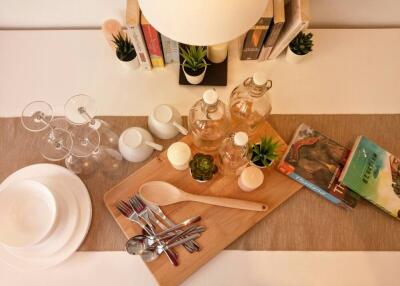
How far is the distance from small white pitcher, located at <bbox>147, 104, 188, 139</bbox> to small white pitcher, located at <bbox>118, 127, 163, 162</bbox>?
3 cm

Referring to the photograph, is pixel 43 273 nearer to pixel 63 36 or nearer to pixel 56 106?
pixel 56 106

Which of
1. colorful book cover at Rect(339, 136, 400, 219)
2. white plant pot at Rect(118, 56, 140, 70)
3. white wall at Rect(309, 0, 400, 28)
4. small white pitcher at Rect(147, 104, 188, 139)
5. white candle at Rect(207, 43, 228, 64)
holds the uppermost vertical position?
white wall at Rect(309, 0, 400, 28)

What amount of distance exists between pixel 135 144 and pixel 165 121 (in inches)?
3.3

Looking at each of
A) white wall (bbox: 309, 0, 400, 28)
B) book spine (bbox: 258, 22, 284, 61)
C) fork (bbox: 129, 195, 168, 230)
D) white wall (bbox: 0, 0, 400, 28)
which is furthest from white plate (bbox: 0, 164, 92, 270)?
white wall (bbox: 309, 0, 400, 28)

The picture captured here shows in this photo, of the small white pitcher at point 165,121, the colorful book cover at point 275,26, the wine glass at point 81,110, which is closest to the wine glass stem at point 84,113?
the wine glass at point 81,110

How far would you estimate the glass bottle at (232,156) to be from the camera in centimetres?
66

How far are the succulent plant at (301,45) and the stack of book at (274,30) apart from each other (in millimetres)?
37

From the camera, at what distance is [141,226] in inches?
27.4

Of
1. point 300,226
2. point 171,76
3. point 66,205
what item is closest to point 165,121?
point 171,76

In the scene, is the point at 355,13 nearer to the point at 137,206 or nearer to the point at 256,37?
the point at 256,37

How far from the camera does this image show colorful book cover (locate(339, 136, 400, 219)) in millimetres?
699

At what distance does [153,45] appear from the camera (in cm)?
74

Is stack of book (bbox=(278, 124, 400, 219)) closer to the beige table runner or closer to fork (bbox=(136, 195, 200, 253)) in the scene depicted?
the beige table runner

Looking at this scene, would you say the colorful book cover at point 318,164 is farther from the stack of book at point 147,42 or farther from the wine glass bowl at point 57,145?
the wine glass bowl at point 57,145
